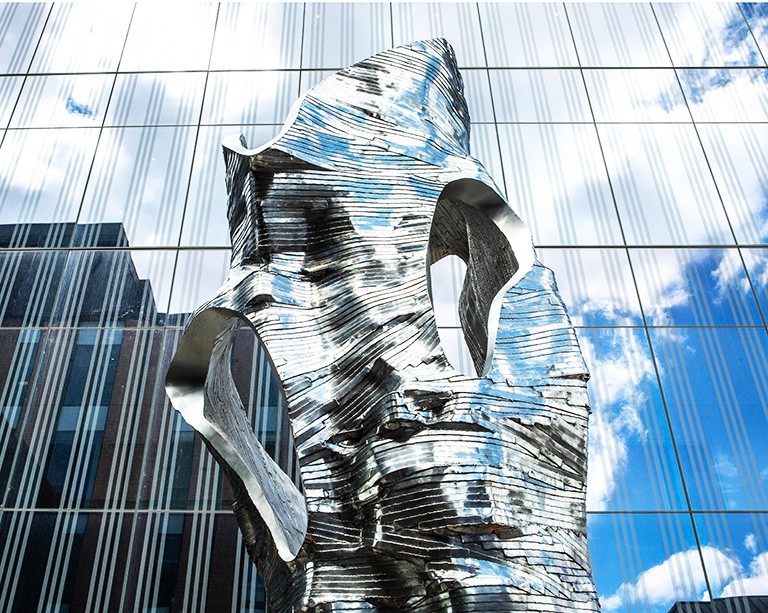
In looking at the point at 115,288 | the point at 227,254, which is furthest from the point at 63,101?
the point at 227,254

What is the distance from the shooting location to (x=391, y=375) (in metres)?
3.94

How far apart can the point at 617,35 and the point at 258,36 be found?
444 cm

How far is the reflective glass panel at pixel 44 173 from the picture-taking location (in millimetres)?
9523

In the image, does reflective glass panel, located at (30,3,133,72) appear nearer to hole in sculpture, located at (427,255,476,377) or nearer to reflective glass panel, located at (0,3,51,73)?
reflective glass panel, located at (0,3,51,73)

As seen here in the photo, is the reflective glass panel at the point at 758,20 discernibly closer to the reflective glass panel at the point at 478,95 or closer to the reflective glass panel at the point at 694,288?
the reflective glass panel at the point at 694,288

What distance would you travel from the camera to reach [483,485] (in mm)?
3451

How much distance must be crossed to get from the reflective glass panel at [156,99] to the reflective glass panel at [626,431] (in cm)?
525

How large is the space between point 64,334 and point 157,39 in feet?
13.6

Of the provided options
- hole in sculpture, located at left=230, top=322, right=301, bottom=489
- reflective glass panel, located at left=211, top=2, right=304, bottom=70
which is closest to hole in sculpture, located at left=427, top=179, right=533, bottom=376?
hole in sculpture, located at left=230, top=322, right=301, bottom=489

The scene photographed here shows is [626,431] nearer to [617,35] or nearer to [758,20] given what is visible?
[617,35]

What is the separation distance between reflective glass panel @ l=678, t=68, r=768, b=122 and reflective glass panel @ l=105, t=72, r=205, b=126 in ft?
19.1

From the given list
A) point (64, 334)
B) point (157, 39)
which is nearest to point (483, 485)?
point (64, 334)

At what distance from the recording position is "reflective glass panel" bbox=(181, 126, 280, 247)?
361 inches

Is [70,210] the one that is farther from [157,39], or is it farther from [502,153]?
[502,153]
